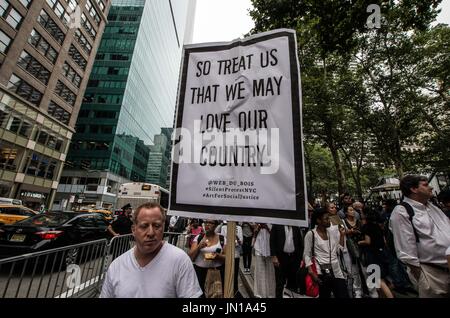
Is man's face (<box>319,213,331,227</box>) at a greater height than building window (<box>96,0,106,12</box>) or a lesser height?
lesser

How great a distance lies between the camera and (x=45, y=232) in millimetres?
6168

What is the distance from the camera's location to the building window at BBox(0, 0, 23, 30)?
23778 millimetres

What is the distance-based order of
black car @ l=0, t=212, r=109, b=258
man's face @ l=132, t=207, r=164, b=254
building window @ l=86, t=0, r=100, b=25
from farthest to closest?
building window @ l=86, t=0, r=100, b=25
black car @ l=0, t=212, r=109, b=258
man's face @ l=132, t=207, r=164, b=254

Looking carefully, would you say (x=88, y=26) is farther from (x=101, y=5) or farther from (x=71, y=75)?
(x=71, y=75)

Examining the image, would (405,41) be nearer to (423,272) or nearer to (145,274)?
(423,272)

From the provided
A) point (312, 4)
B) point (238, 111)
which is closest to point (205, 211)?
point (238, 111)

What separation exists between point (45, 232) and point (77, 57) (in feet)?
132

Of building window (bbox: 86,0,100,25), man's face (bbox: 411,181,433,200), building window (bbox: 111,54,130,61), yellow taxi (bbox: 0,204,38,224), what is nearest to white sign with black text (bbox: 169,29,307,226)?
man's face (bbox: 411,181,433,200)

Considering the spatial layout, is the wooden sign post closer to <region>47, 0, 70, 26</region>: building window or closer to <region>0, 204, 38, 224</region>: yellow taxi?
<region>0, 204, 38, 224</region>: yellow taxi

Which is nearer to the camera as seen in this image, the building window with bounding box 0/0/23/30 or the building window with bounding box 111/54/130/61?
the building window with bounding box 0/0/23/30

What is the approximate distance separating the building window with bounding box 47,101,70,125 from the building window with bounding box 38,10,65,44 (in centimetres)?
917

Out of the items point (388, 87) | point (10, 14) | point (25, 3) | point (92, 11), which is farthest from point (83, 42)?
point (388, 87)

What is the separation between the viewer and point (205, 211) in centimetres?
203
